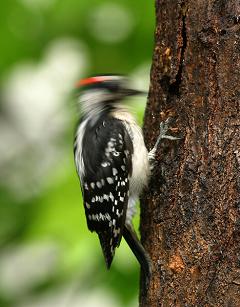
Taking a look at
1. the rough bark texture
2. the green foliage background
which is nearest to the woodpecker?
the green foliage background

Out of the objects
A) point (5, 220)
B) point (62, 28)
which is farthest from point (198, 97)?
point (5, 220)

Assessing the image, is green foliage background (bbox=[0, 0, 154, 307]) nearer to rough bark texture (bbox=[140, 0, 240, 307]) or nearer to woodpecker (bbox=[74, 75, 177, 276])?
woodpecker (bbox=[74, 75, 177, 276])

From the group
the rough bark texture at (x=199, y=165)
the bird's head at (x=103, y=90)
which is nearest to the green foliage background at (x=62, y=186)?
the bird's head at (x=103, y=90)

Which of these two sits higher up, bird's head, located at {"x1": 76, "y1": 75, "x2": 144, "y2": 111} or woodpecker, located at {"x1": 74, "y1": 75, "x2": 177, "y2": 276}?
bird's head, located at {"x1": 76, "y1": 75, "x2": 144, "y2": 111}

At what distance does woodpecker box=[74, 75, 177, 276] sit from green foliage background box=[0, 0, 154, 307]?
0.50ft

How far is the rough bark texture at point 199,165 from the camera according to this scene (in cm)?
420

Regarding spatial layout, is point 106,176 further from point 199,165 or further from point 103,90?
point 199,165

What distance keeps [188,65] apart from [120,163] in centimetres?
114

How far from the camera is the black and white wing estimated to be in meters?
5.02

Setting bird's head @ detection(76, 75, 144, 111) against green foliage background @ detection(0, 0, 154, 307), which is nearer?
green foliage background @ detection(0, 0, 154, 307)

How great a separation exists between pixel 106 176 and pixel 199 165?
109 centimetres

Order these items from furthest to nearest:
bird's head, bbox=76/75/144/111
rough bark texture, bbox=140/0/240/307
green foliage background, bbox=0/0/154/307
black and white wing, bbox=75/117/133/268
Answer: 1. bird's head, bbox=76/75/144/111
2. green foliage background, bbox=0/0/154/307
3. black and white wing, bbox=75/117/133/268
4. rough bark texture, bbox=140/0/240/307

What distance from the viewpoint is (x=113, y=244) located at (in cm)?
491

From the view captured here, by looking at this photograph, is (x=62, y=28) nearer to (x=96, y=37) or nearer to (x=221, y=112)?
(x=96, y=37)
